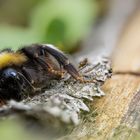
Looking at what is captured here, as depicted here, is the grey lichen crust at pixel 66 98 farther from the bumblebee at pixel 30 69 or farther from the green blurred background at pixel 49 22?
the green blurred background at pixel 49 22

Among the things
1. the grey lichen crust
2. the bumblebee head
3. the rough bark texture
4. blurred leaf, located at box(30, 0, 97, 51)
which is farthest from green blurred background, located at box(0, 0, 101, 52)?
the bumblebee head

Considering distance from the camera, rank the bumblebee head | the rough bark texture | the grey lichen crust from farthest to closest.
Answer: the bumblebee head → the rough bark texture → the grey lichen crust

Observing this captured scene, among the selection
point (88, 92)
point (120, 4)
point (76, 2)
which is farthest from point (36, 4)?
point (88, 92)

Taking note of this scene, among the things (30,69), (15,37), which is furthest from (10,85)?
(15,37)

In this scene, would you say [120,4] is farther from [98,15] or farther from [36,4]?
[36,4]

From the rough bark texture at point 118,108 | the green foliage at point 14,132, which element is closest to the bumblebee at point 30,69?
the rough bark texture at point 118,108

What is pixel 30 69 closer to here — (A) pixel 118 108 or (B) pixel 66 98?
(B) pixel 66 98

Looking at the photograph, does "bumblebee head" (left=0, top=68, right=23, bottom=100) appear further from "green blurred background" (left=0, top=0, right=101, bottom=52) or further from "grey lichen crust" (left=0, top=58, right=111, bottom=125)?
"green blurred background" (left=0, top=0, right=101, bottom=52)
